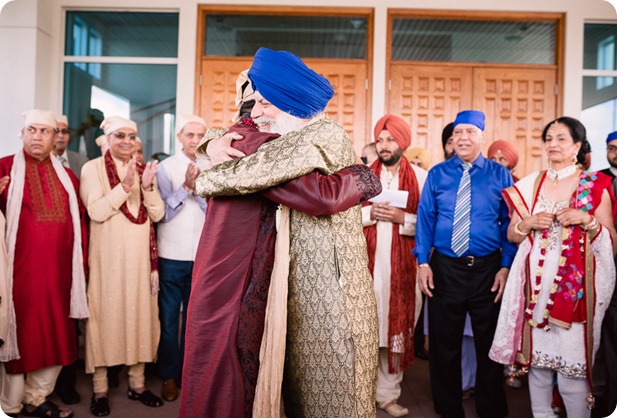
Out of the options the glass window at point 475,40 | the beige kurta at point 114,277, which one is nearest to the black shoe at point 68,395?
the beige kurta at point 114,277

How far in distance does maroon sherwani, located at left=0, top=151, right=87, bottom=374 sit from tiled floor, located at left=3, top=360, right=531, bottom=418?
43 cm

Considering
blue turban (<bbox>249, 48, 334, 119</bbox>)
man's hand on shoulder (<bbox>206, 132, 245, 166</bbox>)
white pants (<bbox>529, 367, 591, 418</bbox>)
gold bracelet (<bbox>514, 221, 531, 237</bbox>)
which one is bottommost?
white pants (<bbox>529, 367, 591, 418</bbox>)

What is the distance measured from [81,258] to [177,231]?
643 millimetres

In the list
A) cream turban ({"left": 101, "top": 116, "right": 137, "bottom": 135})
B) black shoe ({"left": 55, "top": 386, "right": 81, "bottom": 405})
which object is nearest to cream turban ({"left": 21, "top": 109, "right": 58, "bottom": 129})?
cream turban ({"left": 101, "top": 116, "right": 137, "bottom": 135})

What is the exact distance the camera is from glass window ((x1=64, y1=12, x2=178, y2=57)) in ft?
19.6

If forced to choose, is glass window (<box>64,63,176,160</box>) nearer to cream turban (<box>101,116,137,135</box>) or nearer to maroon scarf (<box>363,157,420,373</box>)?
cream turban (<box>101,116,137,135</box>)

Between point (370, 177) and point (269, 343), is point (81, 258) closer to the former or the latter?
point (269, 343)

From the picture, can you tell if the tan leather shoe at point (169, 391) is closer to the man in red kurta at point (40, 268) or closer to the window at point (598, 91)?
the man in red kurta at point (40, 268)

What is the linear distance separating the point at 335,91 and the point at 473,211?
3207 mm

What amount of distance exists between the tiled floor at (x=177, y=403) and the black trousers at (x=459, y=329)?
0.75ft

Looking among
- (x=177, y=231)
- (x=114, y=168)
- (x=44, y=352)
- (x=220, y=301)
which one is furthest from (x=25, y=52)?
(x=220, y=301)

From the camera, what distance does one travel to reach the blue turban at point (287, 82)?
1.72 m

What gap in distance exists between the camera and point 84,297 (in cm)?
326

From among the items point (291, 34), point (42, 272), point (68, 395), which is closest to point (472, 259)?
point (42, 272)
